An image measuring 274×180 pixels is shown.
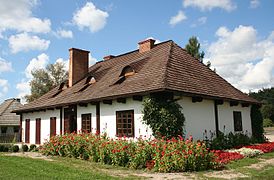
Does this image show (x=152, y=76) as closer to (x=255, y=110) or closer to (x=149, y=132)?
(x=149, y=132)

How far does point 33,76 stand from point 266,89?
2736 inches

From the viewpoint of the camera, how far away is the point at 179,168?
30.9 feet

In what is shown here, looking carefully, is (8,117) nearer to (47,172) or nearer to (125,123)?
(125,123)

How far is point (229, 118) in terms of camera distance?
663 inches

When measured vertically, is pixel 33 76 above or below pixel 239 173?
above

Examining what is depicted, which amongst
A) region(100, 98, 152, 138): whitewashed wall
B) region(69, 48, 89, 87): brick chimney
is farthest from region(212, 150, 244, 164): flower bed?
region(69, 48, 89, 87): brick chimney

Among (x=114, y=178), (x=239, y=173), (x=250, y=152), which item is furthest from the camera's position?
(x=250, y=152)

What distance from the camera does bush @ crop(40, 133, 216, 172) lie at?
9500 mm

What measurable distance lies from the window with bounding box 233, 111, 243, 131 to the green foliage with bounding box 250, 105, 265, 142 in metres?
1.51

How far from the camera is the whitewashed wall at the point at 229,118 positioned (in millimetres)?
16188

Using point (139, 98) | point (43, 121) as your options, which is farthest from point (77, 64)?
point (139, 98)

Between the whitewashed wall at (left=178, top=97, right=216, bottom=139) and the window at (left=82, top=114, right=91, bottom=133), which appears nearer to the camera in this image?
the whitewashed wall at (left=178, top=97, right=216, bottom=139)

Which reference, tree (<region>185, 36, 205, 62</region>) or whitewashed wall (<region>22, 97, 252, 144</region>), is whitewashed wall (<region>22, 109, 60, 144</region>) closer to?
whitewashed wall (<region>22, 97, 252, 144</region>)

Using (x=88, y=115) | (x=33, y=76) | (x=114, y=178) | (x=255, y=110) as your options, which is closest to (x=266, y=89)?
(x=33, y=76)
